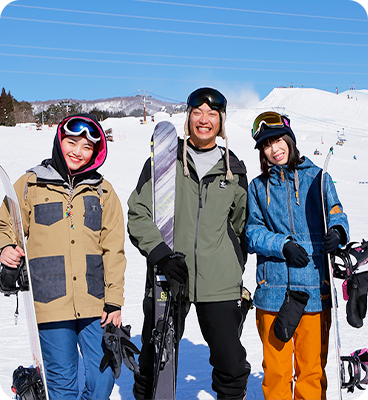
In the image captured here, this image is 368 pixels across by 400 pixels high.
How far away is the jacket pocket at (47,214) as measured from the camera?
2.21 m

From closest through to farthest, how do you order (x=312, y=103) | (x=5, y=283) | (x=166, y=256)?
(x=5, y=283) < (x=166, y=256) < (x=312, y=103)

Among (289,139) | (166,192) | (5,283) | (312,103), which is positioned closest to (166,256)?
(166,192)

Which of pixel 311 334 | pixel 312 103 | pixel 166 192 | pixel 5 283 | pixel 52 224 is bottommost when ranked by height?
pixel 311 334

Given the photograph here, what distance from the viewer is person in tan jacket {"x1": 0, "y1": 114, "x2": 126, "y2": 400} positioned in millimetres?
2168

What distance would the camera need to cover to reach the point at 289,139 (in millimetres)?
2420

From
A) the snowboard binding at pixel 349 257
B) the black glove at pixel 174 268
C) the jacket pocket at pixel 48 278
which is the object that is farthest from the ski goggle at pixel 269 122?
the jacket pocket at pixel 48 278

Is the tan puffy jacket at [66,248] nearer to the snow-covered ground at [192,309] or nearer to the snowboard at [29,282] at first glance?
the snowboard at [29,282]

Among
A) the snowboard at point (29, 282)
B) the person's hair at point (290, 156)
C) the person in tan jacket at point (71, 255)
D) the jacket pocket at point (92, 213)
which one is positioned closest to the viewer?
the snowboard at point (29, 282)

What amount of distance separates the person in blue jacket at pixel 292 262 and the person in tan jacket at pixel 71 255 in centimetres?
87

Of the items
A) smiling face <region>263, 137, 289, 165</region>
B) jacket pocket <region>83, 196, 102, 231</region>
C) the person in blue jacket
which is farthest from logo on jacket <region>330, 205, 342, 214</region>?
jacket pocket <region>83, 196, 102, 231</region>

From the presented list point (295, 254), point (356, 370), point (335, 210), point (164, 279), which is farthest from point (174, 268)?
point (356, 370)

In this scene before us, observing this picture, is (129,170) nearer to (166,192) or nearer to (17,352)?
(17,352)

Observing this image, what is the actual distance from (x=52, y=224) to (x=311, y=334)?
1610 mm

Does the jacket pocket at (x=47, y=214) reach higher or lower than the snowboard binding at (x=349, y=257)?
higher
